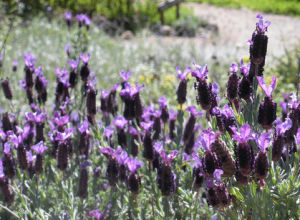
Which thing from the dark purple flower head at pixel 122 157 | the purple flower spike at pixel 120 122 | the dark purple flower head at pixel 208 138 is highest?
the dark purple flower head at pixel 208 138

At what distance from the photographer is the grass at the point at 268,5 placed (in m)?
12.0

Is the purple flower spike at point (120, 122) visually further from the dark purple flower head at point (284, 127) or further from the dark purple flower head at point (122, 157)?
the dark purple flower head at point (284, 127)

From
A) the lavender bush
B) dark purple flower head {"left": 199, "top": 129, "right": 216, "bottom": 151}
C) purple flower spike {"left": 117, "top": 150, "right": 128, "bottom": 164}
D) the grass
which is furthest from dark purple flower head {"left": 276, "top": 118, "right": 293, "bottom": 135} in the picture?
the grass

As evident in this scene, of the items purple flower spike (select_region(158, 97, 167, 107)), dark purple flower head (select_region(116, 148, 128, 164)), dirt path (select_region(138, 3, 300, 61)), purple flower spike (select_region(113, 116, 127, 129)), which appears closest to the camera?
dark purple flower head (select_region(116, 148, 128, 164))

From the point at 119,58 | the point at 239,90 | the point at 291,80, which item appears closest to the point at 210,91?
the point at 239,90

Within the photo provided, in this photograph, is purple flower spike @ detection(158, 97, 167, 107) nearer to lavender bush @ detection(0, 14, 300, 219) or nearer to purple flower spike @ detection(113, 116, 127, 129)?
lavender bush @ detection(0, 14, 300, 219)

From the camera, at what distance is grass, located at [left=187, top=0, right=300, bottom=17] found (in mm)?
12039

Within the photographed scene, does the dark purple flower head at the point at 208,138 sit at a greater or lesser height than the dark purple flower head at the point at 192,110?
greater

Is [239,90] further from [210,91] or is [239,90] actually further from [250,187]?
[250,187]

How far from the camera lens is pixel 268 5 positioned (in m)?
12.8

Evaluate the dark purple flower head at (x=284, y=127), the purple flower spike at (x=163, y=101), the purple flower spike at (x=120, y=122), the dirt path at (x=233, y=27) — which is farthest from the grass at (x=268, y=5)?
the dark purple flower head at (x=284, y=127)

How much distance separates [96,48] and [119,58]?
0.49 metres

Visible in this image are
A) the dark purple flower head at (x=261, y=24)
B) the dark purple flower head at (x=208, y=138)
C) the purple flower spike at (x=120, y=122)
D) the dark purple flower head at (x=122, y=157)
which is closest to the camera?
the dark purple flower head at (x=208, y=138)

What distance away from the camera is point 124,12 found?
998cm
